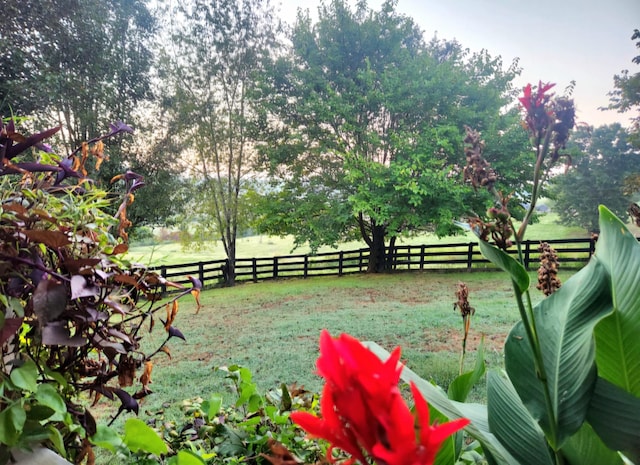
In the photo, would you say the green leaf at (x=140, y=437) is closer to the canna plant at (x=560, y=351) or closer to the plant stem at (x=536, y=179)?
the canna plant at (x=560, y=351)

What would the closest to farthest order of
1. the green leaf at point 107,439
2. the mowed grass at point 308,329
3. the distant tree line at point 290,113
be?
1. the green leaf at point 107,439
2. the mowed grass at point 308,329
3. the distant tree line at point 290,113

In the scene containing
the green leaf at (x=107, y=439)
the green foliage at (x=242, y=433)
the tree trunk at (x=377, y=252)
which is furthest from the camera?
the tree trunk at (x=377, y=252)

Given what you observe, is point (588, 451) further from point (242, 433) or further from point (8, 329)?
point (8, 329)

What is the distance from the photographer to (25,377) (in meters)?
0.28

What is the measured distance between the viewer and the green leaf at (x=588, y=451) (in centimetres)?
38

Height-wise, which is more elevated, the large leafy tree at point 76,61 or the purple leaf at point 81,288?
the large leafy tree at point 76,61

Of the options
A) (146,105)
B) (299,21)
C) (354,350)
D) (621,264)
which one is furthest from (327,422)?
(299,21)

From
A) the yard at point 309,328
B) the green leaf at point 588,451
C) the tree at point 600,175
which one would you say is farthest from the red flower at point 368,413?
the tree at point 600,175

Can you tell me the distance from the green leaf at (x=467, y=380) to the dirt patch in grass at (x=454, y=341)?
1.37 meters

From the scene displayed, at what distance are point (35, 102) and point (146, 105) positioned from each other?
0.96m

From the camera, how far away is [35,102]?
181 cm

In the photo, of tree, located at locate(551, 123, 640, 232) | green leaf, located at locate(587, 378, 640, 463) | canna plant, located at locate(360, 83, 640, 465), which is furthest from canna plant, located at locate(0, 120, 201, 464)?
tree, located at locate(551, 123, 640, 232)

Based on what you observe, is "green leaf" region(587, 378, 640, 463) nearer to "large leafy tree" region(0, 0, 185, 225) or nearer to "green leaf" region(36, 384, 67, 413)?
"green leaf" region(36, 384, 67, 413)

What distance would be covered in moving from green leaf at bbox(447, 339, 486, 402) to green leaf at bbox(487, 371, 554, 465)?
0.10 metres
